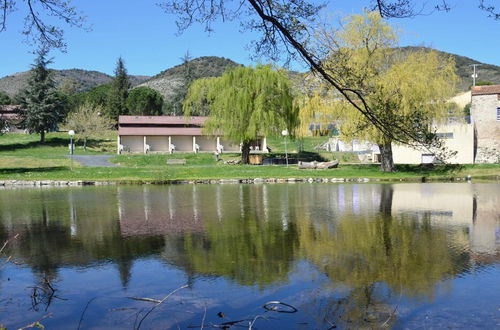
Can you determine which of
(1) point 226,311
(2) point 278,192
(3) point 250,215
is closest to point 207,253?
(1) point 226,311

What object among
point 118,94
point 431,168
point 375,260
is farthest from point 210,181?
point 118,94

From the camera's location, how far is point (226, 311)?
6.17m

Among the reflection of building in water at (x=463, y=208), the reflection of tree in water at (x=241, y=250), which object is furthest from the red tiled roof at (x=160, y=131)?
the reflection of tree in water at (x=241, y=250)

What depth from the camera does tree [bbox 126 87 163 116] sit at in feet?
267

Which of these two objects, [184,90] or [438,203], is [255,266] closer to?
[438,203]

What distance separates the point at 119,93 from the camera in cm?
8400

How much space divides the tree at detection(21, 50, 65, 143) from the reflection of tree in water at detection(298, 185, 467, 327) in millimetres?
50696

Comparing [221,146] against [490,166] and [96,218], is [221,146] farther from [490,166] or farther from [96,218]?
[96,218]

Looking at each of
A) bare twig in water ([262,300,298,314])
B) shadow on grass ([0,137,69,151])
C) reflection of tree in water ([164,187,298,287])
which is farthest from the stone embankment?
shadow on grass ([0,137,69,151])

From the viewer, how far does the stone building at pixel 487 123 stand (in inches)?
1560

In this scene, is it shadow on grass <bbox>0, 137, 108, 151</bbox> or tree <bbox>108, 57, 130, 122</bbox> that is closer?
shadow on grass <bbox>0, 137, 108, 151</bbox>

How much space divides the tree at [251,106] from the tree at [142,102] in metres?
43.9

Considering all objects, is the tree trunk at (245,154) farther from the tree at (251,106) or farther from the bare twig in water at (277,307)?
the bare twig in water at (277,307)

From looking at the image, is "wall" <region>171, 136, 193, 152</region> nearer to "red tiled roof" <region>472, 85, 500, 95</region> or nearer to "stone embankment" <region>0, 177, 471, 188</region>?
"stone embankment" <region>0, 177, 471, 188</region>
